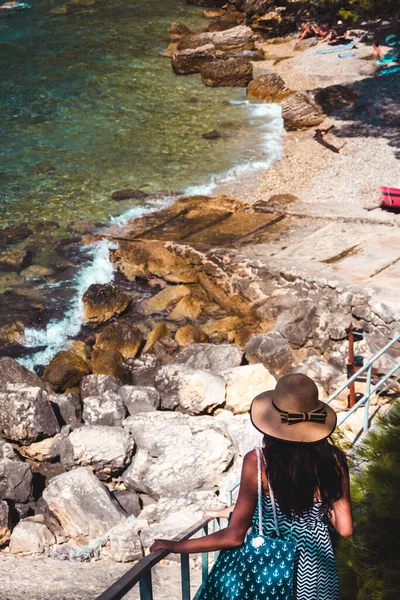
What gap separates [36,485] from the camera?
8.87 meters

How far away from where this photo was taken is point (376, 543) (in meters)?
4.08

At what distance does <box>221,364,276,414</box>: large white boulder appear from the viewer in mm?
9688

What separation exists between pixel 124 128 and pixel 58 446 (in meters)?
14.1

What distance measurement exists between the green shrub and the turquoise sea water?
1050 cm

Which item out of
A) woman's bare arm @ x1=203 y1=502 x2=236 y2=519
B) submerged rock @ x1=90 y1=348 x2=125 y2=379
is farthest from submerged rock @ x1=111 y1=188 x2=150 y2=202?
woman's bare arm @ x1=203 y1=502 x2=236 y2=519

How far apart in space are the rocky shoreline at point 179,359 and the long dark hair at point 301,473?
425 centimetres

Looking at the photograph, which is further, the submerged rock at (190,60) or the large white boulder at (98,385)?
the submerged rock at (190,60)

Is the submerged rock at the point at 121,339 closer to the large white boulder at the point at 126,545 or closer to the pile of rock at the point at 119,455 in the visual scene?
the pile of rock at the point at 119,455

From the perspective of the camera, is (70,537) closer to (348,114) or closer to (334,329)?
(334,329)

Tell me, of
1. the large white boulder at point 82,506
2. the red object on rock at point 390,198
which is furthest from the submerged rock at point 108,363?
the red object on rock at point 390,198

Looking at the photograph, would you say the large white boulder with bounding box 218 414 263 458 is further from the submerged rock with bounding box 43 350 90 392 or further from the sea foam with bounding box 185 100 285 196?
the sea foam with bounding box 185 100 285 196

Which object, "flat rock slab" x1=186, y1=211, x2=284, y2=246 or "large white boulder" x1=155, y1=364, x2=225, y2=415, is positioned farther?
"flat rock slab" x1=186, y1=211, x2=284, y2=246

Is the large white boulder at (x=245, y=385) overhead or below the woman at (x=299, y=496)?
below

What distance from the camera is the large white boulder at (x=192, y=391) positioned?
979 cm
